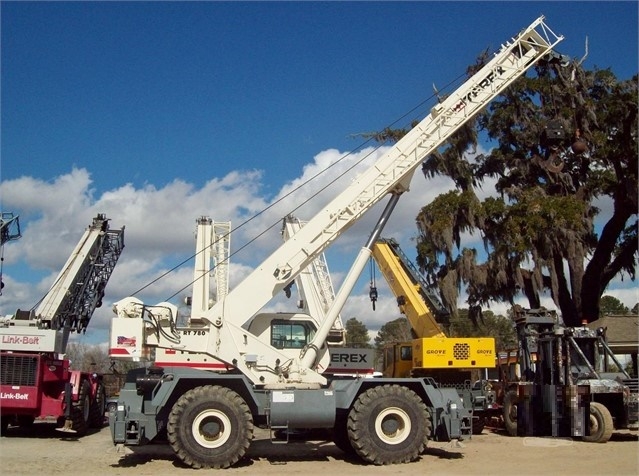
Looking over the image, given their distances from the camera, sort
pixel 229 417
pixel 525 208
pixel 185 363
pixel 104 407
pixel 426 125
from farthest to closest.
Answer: pixel 525 208 → pixel 104 407 → pixel 426 125 → pixel 185 363 → pixel 229 417

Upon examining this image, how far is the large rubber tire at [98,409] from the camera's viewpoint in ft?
66.9

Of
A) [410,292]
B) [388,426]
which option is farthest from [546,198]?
[388,426]

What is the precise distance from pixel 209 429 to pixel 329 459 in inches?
103

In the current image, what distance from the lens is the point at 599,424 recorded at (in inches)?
634

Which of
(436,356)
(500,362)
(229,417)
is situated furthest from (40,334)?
(500,362)

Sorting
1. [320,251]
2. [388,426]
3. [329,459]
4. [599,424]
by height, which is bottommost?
[329,459]

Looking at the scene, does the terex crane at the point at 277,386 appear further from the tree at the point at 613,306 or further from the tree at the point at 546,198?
the tree at the point at 613,306

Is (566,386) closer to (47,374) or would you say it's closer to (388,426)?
(388,426)

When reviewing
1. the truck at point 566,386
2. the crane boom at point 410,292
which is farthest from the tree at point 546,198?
the truck at point 566,386

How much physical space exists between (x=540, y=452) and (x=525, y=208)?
13.2 meters

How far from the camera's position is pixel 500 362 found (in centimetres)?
2209

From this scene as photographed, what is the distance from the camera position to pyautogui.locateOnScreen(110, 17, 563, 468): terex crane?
1285 centimetres

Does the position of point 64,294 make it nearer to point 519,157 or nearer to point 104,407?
point 104,407

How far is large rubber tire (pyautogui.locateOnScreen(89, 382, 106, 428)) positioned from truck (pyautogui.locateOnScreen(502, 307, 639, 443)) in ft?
37.4
